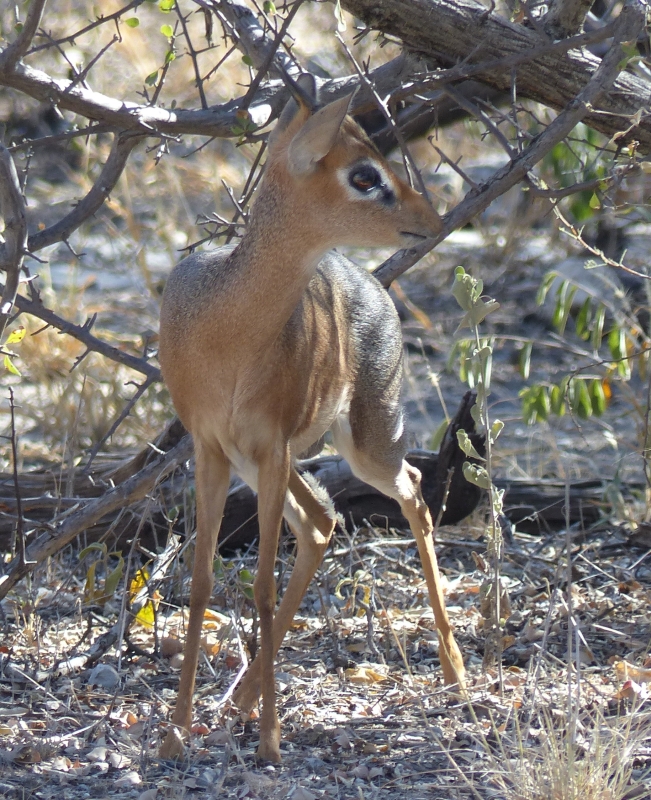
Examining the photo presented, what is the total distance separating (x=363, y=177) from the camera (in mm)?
3338

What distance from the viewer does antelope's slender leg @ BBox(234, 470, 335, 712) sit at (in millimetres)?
4094

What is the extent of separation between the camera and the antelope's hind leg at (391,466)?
13.6ft

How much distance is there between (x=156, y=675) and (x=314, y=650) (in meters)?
0.68

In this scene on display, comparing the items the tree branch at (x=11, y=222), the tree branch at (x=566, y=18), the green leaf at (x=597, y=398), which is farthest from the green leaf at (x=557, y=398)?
the tree branch at (x=11, y=222)

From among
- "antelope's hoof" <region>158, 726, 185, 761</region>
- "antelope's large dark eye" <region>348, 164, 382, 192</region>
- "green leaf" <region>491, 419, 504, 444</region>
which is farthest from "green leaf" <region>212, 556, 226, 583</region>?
"antelope's large dark eye" <region>348, 164, 382, 192</region>

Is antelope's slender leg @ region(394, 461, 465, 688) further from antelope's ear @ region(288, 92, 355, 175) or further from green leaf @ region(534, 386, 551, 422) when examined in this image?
antelope's ear @ region(288, 92, 355, 175)

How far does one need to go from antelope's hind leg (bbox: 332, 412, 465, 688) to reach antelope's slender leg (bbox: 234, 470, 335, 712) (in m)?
0.22

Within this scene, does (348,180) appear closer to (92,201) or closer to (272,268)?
(272,268)

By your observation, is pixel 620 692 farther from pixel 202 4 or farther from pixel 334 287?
pixel 202 4

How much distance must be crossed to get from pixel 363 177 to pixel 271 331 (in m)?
0.56

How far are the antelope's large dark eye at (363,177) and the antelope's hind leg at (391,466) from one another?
3.49 ft

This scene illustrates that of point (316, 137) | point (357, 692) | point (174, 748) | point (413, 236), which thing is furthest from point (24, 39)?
point (357, 692)

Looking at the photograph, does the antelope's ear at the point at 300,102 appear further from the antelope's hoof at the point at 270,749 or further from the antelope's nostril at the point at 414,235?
the antelope's hoof at the point at 270,749

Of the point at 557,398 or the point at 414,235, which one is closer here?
the point at 414,235
